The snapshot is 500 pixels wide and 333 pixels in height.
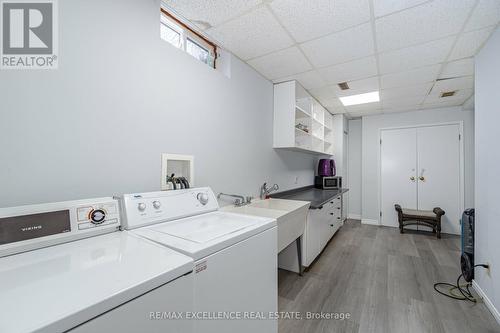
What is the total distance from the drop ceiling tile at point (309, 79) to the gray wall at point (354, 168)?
8.30ft

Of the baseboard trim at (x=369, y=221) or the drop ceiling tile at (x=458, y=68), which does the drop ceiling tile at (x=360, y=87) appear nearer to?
the drop ceiling tile at (x=458, y=68)

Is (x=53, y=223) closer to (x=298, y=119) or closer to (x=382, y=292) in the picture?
(x=382, y=292)

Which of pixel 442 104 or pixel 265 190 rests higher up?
pixel 442 104

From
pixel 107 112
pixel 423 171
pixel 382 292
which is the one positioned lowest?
pixel 382 292

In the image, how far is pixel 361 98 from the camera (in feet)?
11.4

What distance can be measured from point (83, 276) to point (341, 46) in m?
2.39

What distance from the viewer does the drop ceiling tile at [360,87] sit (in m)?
2.74

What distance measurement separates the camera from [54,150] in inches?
39.3

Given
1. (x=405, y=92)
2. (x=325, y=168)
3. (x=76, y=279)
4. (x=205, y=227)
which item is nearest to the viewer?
(x=76, y=279)

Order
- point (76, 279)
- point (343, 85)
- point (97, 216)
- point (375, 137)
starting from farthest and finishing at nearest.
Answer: point (375, 137), point (343, 85), point (97, 216), point (76, 279)

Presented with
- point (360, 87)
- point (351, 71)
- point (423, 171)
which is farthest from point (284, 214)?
point (423, 171)

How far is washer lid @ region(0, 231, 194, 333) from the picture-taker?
457 mm

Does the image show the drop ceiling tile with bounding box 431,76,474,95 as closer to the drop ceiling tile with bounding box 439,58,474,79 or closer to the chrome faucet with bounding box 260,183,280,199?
the drop ceiling tile with bounding box 439,58,474,79

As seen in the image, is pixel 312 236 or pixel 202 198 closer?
pixel 202 198
